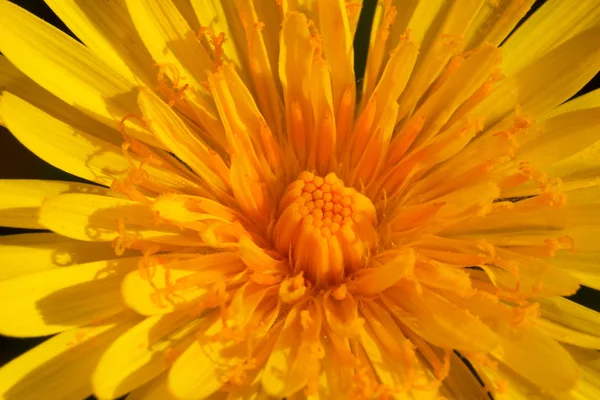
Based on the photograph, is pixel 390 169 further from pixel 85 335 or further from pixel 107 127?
pixel 85 335

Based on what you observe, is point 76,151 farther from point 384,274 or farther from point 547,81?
point 547,81

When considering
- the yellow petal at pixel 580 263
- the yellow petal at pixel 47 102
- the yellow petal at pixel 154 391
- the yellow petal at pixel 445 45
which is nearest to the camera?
the yellow petal at pixel 154 391

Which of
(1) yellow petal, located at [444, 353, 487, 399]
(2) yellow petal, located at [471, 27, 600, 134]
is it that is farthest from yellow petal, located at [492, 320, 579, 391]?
(2) yellow petal, located at [471, 27, 600, 134]

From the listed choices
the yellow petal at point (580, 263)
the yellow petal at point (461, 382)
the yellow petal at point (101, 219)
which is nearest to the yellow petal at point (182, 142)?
the yellow petal at point (101, 219)

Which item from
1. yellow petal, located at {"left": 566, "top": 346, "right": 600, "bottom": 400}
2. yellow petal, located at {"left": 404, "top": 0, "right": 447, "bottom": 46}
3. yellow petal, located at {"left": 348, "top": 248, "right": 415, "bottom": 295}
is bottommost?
yellow petal, located at {"left": 566, "top": 346, "right": 600, "bottom": 400}

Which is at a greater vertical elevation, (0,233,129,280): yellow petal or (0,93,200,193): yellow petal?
(0,93,200,193): yellow petal

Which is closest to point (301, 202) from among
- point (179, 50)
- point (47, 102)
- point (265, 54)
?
point (265, 54)

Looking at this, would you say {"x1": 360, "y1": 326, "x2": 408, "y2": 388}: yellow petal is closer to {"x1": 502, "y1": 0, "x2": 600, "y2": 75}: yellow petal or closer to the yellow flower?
the yellow flower

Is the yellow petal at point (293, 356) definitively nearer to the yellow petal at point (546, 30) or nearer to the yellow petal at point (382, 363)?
the yellow petal at point (382, 363)

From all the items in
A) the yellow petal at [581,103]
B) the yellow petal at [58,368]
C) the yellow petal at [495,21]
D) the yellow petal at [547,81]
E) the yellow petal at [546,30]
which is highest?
the yellow petal at [495,21]
